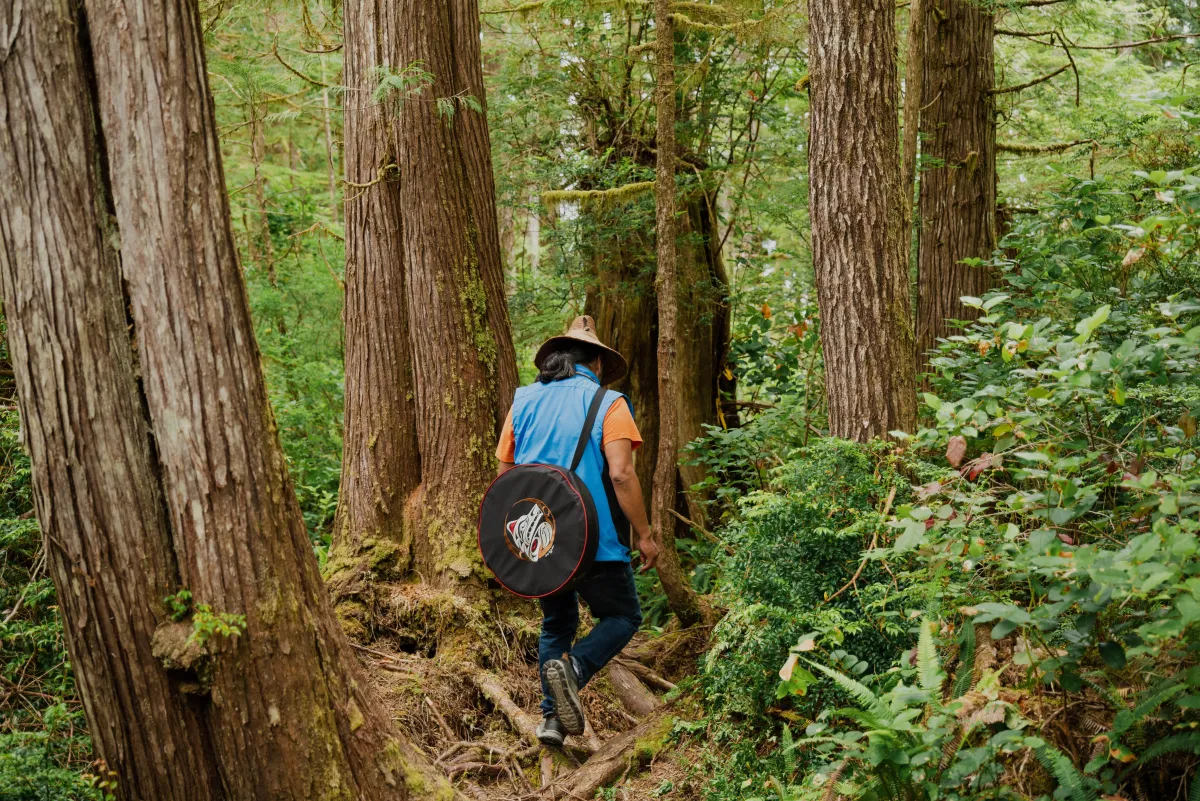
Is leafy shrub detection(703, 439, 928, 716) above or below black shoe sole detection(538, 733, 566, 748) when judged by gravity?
above

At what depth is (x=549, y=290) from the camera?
32.6 ft

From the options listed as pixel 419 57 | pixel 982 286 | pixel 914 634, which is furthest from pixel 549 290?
pixel 914 634

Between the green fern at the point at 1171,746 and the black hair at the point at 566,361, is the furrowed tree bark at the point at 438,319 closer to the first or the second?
the black hair at the point at 566,361

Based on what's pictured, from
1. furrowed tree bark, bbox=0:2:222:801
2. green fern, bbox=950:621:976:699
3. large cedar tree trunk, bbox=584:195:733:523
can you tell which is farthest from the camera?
large cedar tree trunk, bbox=584:195:733:523

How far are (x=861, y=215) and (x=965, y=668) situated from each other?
2.83 metres

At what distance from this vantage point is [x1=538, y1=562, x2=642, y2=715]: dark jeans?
5289mm

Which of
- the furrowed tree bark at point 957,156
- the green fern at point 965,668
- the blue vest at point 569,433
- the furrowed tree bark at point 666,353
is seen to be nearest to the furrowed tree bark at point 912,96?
the furrowed tree bark at point 666,353

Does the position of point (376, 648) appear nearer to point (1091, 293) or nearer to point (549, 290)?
point (549, 290)

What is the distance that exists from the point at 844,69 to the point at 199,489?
4.31 meters

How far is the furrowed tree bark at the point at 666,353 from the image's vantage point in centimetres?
610

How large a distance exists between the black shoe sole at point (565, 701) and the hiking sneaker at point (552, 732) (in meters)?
0.06

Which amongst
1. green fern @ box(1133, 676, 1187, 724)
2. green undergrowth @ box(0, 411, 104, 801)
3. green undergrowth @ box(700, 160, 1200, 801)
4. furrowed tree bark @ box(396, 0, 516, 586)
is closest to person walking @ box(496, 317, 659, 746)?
green undergrowth @ box(700, 160, 1200, 801)

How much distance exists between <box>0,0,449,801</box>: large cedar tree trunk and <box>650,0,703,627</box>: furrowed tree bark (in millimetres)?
2895

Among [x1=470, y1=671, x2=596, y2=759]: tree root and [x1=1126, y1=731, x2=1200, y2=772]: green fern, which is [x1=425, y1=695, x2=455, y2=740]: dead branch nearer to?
[x1=470, y1=671, x2=596, y2=759]: tree root
